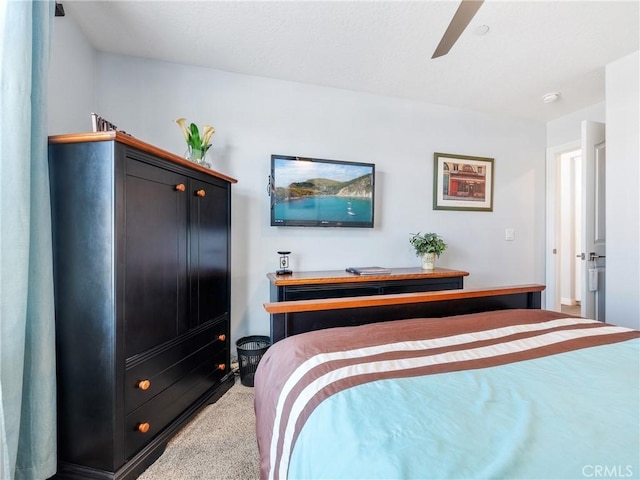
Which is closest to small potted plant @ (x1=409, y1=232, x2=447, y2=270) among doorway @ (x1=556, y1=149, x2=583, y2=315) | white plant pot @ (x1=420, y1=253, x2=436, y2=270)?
white plant pot @ (x1=420, y1=253, x2=436, y2=270)

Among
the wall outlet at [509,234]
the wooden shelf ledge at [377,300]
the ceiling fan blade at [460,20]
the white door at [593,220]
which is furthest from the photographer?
the wall outlet at [509,234]

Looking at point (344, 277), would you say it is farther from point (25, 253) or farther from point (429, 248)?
point (25, 253)

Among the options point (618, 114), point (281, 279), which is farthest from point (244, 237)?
point (618, 114)

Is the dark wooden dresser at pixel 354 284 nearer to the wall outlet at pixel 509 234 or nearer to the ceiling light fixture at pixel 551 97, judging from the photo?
the wall outlet at pixel 509 234

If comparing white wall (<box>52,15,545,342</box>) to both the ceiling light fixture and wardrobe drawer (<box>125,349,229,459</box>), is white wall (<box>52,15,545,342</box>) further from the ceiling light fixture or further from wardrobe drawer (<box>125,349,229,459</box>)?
wardrobe drawer (<box>125,349,229,459</box>)

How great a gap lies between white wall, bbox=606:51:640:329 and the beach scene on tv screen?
75.3 inches

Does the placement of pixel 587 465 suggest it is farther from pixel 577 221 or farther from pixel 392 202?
pixel 577 221

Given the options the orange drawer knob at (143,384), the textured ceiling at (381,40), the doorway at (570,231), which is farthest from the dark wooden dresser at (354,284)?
the doorway at (570,231)

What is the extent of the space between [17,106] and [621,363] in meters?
2.23

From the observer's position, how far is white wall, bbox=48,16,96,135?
1.63 meters

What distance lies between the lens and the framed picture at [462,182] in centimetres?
300

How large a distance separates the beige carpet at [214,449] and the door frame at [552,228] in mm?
3491

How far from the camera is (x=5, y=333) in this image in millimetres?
997

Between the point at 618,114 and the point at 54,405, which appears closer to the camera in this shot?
the point at 54,405
